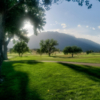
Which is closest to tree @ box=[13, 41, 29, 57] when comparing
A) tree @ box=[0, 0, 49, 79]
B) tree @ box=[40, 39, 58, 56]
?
tree @ box=[40, 39, 58, 56]

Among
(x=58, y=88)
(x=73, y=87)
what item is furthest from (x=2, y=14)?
(x=73, y=87)

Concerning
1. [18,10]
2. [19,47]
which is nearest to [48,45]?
[19,47]

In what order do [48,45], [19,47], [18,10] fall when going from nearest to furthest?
[18,10]
[19,47]
[48,45]

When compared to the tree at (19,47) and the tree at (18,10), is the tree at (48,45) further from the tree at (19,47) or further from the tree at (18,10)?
the tree at (18,10)

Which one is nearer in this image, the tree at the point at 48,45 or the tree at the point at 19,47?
the tree at the point at 19,47

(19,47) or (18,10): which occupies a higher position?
(18,10)

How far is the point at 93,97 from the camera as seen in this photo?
4.86m

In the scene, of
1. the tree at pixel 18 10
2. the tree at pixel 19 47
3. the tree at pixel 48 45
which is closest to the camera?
the tree at pixel 18 10

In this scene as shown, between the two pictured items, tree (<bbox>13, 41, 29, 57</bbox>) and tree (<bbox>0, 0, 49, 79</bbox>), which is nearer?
tree (<bbox>0, 0, 49, 79</bbox>)

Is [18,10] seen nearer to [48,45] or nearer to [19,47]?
[19,47]

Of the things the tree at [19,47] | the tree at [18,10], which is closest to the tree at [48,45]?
the tree at [19,47]

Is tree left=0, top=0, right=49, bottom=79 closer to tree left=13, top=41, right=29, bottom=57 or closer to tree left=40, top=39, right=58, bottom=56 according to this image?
tree left=13, top=41, right=29, bottom=57

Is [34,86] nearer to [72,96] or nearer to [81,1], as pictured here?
[72,96]

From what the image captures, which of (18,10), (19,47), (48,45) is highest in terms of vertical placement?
(18,10)
